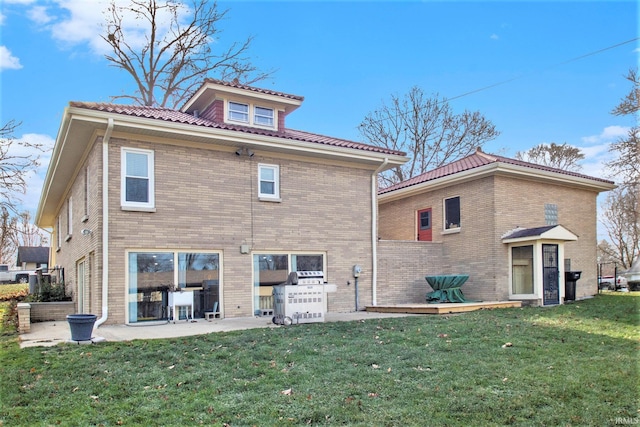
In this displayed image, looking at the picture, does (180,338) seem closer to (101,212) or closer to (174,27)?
(101,212)

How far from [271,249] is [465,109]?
22.6 metres

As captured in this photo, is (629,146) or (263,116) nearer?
(263,116)

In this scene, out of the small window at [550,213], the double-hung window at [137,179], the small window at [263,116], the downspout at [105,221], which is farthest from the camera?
the small window at [550,213]

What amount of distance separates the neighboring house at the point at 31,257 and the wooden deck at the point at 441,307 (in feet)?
138

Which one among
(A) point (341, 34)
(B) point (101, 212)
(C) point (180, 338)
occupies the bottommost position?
(C) point (180, 338)

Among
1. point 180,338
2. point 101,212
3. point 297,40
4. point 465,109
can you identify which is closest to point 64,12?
point 297,40

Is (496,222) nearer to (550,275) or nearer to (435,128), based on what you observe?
(550,275)

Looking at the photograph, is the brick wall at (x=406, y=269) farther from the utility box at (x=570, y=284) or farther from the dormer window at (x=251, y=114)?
the dormer window at (x=251, y=114)

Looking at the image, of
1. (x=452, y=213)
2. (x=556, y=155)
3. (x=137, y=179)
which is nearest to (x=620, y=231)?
(x=556, y=155)

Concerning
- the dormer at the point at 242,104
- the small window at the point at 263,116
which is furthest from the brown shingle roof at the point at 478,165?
the small window at the point at 263,116

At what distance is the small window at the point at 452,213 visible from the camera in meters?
17.5

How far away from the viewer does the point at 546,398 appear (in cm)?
543

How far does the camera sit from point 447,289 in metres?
15.6

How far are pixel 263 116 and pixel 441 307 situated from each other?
7571mm
